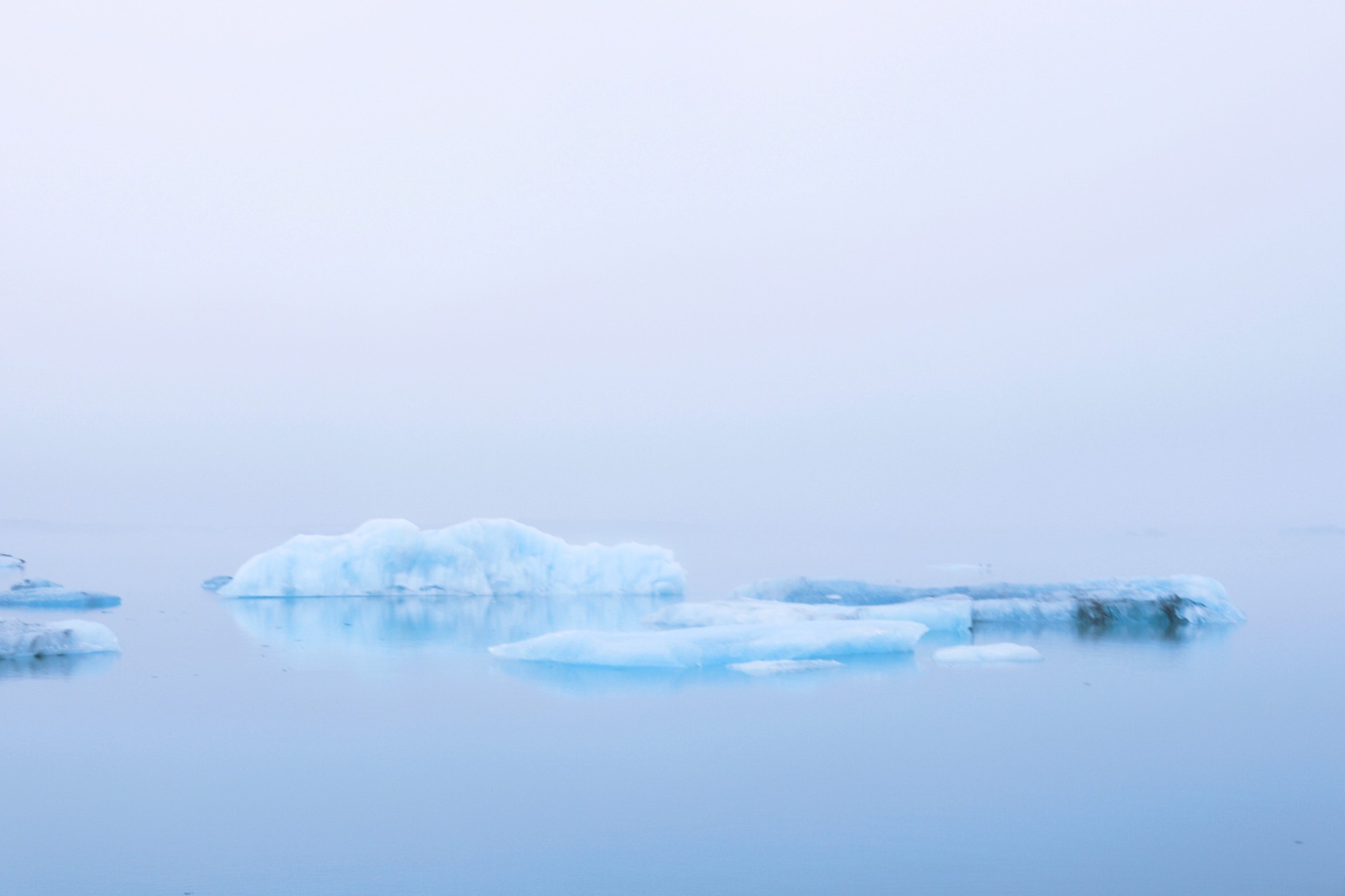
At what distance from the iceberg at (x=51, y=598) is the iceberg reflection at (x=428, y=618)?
1983 mm

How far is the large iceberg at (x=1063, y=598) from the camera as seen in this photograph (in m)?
15.0

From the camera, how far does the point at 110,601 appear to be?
17516 mm

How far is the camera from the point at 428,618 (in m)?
16.2

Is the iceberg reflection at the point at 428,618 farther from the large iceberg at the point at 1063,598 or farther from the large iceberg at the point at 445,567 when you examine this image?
the large iceberg at the point at 1063,598

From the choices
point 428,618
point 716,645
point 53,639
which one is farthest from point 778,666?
point 53,639

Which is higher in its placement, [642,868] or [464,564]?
[464,564]

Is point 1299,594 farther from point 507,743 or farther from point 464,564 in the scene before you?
point 507,743

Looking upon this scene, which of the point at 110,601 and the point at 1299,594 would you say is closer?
the point at 110,601

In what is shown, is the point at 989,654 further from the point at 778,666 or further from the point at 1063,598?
the point at 1063,598

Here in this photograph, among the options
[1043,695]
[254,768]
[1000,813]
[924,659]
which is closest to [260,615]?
[254,768]

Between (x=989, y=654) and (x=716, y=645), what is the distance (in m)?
3.26

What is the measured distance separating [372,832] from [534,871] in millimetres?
1160

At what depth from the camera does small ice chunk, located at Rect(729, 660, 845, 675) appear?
10906 millimetres

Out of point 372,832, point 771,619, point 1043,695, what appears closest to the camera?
point 372,832
